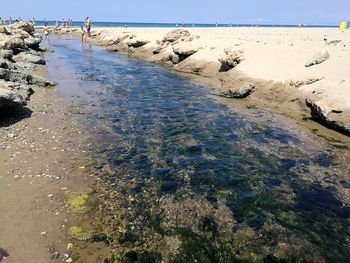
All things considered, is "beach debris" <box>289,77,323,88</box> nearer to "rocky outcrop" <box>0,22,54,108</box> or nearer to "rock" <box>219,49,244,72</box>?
"rock" <box>219,49,244,72</box>

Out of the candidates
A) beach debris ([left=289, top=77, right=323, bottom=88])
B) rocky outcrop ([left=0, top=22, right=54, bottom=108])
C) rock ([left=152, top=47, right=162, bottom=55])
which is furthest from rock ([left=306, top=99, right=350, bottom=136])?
rock ([left=152, top=47, right=162, bottom=55])

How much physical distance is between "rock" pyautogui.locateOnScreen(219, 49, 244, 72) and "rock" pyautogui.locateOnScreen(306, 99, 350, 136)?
1146 cm

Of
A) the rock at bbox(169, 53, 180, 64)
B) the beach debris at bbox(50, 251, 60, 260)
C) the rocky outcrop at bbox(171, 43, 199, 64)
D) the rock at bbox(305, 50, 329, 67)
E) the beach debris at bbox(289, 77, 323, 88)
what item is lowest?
the rock at bbox(169, 53, 180, 64)

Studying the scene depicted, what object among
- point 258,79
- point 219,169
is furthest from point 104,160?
point 258,79

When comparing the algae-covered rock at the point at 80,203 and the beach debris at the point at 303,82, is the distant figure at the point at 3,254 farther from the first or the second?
the beach debris at the point at 303,82

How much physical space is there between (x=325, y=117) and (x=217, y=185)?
9.52m

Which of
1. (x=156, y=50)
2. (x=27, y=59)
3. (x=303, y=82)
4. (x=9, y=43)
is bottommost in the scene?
(x=156, y=50)

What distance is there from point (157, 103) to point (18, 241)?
14.5m

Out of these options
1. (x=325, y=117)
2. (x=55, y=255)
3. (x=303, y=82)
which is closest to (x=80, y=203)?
(x=55, y=255)

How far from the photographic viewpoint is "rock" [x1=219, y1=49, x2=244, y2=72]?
2925 centimetres

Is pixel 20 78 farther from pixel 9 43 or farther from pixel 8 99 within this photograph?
pixel 9 43

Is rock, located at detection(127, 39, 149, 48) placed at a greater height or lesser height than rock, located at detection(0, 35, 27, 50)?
lesser

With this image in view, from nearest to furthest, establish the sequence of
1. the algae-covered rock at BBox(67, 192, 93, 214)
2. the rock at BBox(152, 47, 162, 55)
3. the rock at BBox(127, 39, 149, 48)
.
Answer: the algae-covered rock at BBox(67, 192, 93, 214), the rock at BBox(152, 47, 162, 55), the rock at BBox(127, 39, 149, 48)

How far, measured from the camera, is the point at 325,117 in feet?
56.0
